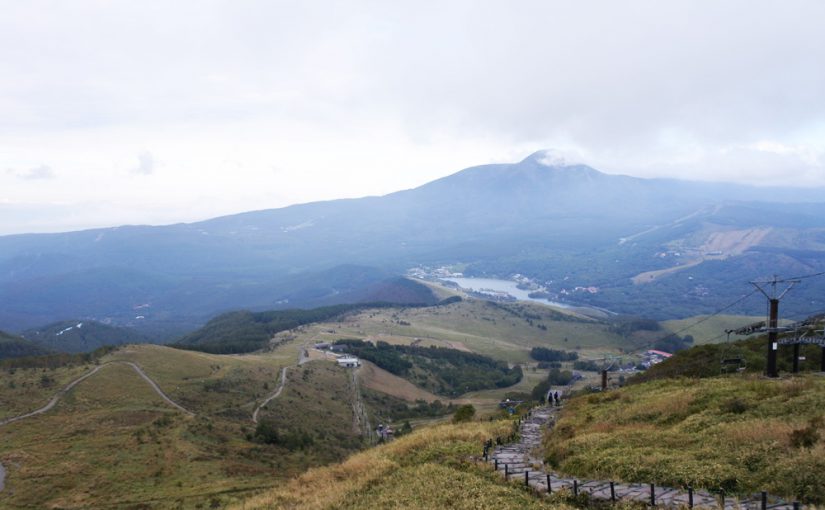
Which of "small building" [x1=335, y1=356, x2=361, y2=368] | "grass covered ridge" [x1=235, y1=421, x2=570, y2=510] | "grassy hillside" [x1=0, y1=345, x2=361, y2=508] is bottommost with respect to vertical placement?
"small building" [x1=335, y1=356, x2=361, y2=368]

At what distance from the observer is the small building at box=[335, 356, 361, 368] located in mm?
100887

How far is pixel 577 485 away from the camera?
1329 centimetres

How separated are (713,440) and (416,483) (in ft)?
28.3

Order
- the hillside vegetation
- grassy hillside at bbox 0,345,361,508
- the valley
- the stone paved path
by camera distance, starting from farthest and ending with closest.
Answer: the hillside vegetation < the valley < grassy hillside at bbox 0,345,361,508 < the stone paved path

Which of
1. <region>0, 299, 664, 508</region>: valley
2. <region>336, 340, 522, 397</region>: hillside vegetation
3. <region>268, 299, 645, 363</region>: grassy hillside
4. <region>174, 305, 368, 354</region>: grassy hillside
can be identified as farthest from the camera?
<region>268, 299, 645, 363</region>: grassy hillside

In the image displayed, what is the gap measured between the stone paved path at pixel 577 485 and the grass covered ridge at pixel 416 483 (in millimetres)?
822

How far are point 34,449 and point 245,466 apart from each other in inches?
599

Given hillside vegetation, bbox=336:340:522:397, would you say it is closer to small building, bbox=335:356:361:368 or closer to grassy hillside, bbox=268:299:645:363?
small building, bbox=335:356:361:368

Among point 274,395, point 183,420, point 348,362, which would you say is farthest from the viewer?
point 348,362

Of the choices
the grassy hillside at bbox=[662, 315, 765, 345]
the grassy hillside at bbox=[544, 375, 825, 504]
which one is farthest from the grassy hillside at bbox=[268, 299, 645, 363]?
the grassy hillside at bbox=[544, 375, 825, 504]

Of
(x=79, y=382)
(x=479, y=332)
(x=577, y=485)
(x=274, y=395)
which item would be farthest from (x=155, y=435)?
(x=479, y=332)

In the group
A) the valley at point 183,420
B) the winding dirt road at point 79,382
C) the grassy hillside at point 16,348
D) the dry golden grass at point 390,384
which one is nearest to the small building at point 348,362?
the dry golden grass at point 390,384

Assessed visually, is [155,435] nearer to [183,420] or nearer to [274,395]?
[183,420]

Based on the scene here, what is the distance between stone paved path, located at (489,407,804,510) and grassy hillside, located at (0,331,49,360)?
144634 mm
